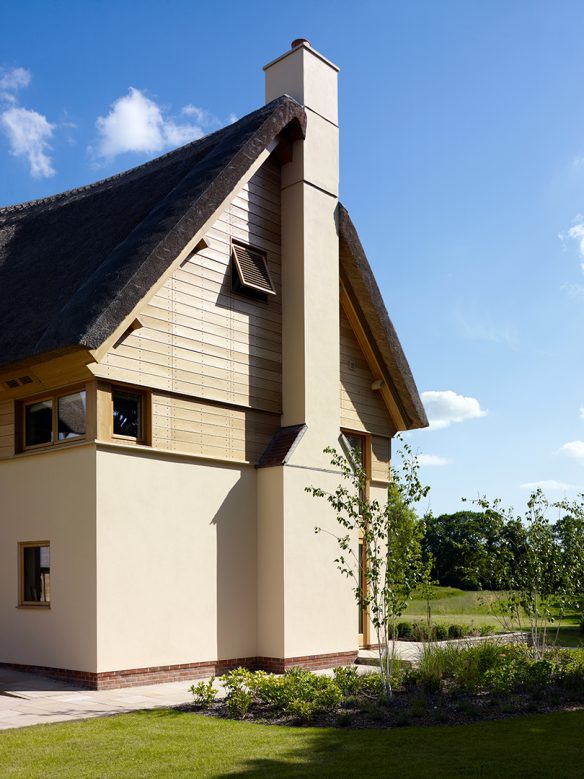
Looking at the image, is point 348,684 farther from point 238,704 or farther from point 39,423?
point 39,423

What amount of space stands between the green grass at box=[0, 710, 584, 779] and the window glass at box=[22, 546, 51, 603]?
394 centimetres

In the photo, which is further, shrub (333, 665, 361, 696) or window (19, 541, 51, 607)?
window (19, 541, 51, 607)

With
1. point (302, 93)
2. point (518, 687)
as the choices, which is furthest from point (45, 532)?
point (302, 93)

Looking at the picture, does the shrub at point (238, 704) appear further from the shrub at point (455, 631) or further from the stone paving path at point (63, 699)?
the shrub at point (455, 631)

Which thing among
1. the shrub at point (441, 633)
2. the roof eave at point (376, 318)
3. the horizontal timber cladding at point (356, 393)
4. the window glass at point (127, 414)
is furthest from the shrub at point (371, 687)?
the shrub at point (441, 633)

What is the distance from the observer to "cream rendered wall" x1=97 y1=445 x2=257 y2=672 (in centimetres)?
→ 1209

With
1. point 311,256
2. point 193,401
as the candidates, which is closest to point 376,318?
point 311,256

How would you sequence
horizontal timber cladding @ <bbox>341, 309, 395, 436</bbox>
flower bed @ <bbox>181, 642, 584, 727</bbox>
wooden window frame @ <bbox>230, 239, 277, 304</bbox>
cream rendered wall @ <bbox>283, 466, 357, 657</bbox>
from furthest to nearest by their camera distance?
horizontal timber cladding @ <bbox>341, 309, 395, 436</bbox>
wooden window frame @ <bbox>230, 239, 277, 304</bbox>
cream rendered wall @ <bbox>283, 466, 357, 657</bbox>
flower bed @ <bbox>181, 642, 584, 727</bbox>

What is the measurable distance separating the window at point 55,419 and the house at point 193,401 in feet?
0.13

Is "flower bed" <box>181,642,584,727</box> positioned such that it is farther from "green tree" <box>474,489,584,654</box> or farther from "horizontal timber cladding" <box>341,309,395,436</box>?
"horizontal timber cladding" <box>341,309,395,436</box>

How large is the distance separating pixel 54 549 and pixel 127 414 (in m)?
2.33

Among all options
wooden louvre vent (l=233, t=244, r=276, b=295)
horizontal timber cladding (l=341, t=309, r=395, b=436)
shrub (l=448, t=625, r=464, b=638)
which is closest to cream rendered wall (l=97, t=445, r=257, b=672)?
horizontal timber cladding (l=341, t=309, r=395, b=436)

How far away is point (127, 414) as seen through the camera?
12914 millimetres

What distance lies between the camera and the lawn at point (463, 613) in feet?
73.1
